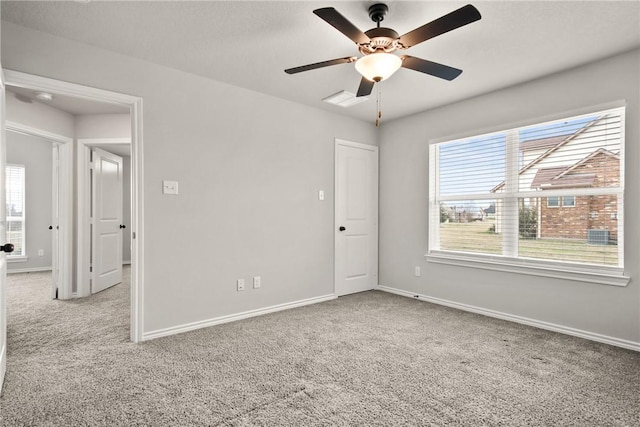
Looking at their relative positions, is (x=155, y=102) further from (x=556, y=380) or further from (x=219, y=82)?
→ (x=556, y=380)

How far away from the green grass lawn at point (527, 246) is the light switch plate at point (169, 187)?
10.1ft

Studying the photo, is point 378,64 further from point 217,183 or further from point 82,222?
point 82,222

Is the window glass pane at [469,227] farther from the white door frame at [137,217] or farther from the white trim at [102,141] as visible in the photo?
the white trim at [102,141]

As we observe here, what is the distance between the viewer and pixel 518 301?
11.2 ft

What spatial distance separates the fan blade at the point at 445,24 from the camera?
1670mm

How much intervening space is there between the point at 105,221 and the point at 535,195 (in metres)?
5.31

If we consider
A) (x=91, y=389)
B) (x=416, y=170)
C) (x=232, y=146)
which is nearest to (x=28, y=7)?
(x=232, y=146)

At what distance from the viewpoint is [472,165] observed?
3906mm

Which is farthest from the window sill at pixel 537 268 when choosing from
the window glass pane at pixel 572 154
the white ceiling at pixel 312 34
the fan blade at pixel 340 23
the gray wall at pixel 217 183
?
the fan blade at pixel 340 23

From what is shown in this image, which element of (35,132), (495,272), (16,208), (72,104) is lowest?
(495,272)

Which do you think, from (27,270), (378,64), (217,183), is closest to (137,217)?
(217,183)

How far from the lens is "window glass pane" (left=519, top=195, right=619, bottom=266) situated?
2900 mm

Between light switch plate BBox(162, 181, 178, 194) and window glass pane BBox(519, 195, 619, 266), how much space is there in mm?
3418

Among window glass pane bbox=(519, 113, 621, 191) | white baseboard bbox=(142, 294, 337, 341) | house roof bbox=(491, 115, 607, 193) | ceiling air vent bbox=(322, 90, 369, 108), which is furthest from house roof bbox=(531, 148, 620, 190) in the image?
white baseboard bbox=(142, 294, 337, 341)
